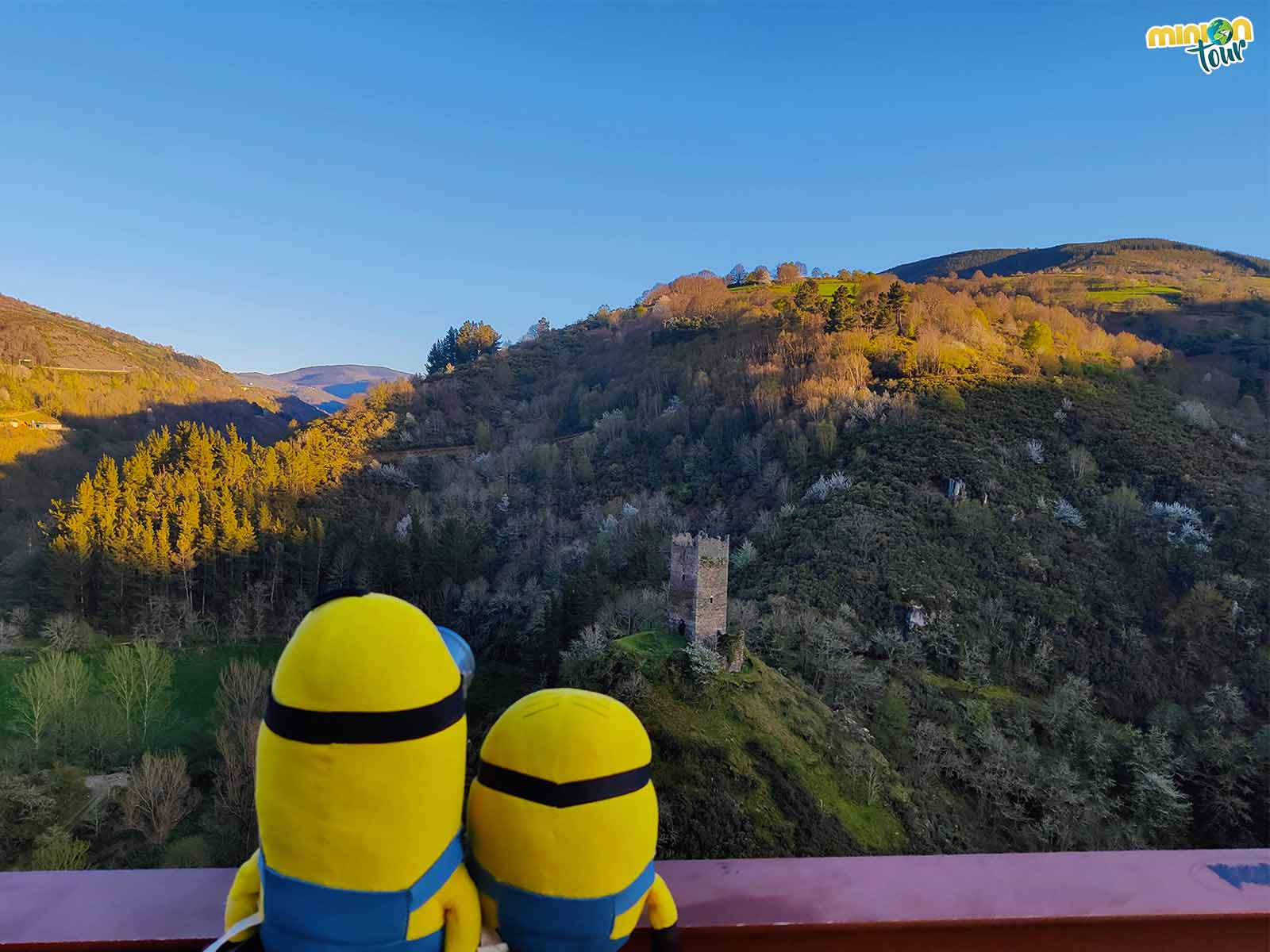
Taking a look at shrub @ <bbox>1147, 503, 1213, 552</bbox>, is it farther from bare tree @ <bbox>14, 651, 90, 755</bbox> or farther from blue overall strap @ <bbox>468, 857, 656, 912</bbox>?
bare tree @ <bbox>14, 651, 90, 755</bbox>

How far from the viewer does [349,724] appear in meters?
0.73

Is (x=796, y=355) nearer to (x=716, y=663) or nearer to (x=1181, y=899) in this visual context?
(x=716, y=663)

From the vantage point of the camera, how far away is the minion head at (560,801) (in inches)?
33.7

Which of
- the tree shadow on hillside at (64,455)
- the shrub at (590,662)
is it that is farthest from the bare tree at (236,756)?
the tree shadow on hillside at (64,455)

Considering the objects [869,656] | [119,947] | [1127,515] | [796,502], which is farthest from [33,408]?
[1127,515]

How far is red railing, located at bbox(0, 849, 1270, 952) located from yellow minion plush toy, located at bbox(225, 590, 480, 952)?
208 mm

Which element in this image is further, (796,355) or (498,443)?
(498,443)

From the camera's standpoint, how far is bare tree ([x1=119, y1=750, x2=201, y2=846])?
11203 mm

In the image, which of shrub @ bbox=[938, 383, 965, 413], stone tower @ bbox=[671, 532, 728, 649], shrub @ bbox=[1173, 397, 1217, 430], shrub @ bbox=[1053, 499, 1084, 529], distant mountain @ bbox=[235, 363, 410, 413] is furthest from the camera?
distant mountain @ bbox=[235, 363, 410, 413]

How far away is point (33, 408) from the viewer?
33719 mm

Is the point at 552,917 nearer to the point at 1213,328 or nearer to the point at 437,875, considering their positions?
the point at 437,875

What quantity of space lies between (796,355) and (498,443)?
15.0 meters

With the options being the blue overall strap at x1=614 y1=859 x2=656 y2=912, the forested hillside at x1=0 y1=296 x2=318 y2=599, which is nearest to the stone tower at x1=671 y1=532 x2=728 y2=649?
the blue overall strap at x1=614 y1=859 x2=656 y2=912

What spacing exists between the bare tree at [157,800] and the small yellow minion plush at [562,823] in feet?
44.0
